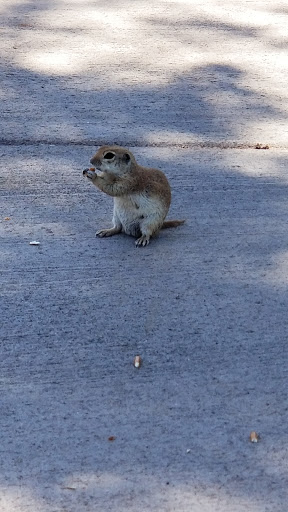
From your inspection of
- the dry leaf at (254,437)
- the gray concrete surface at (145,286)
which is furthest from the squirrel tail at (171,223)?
the dry leaf at (254,437)

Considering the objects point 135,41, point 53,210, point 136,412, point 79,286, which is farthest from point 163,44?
point 136,412

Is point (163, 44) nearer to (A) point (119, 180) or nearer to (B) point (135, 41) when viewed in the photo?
(B) point (135, 41)

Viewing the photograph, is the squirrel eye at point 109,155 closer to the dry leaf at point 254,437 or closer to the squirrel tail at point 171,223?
the squirrel tail at point 171,223

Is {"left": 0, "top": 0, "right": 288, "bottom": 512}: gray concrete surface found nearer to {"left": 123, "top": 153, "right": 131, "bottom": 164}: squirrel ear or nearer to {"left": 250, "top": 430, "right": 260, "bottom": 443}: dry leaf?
{"left": 250, "top": 430, "right": 260, "bottom": 443}: dry leaf

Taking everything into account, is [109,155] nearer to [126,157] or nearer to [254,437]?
[126,157]

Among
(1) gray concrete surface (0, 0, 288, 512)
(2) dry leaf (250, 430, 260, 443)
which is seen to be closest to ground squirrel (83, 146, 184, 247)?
(1) gray concrete surface (0, 0, 288, 512)

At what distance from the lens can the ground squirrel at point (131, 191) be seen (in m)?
4.84

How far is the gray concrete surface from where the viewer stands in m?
3.28

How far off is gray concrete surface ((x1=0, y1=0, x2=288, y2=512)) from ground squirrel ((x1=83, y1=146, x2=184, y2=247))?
0.12 metres

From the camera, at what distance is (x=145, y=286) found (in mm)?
4527

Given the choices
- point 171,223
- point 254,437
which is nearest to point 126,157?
point 171,223

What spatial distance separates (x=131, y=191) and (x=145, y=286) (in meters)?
0.64

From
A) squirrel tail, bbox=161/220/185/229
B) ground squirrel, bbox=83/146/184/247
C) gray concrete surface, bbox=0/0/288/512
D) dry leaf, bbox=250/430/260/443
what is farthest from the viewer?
squirrel tail, bbox=161/220/185/229

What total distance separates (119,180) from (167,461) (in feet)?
6.42
